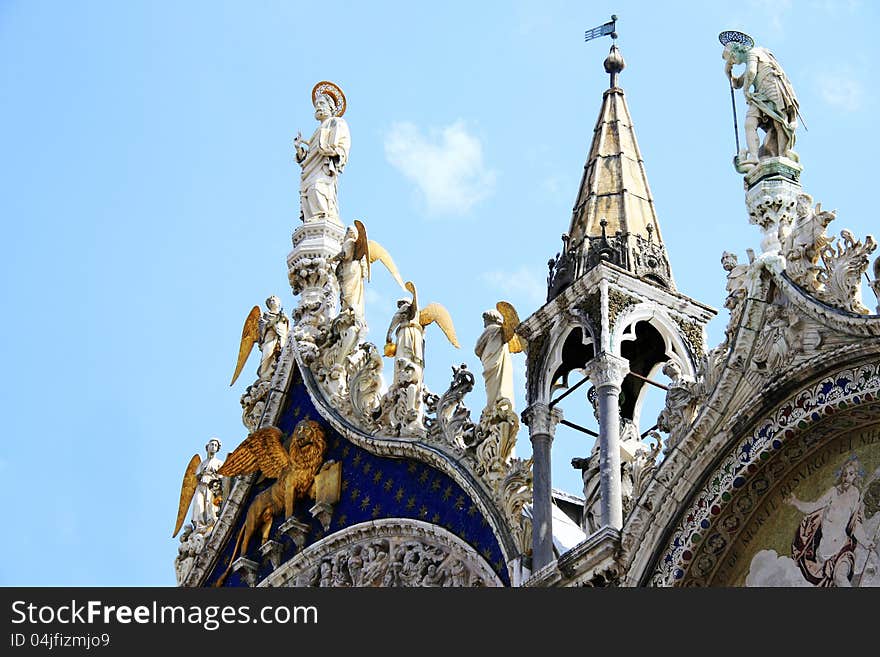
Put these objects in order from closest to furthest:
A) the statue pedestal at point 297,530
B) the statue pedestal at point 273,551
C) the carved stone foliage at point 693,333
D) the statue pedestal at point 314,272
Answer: the carved stone foliage at point 693,333, the statue pedestal at point 297,530, the statue pedestal at point 273,551, the statue pedestal at point 314,272

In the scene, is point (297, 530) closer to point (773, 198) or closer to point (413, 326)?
point (413, 326)

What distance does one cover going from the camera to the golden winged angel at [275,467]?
24297 mm

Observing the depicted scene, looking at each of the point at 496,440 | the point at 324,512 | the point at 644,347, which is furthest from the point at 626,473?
→ the point at 324,512

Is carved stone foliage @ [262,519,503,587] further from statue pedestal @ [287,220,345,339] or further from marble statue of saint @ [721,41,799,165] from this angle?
marble statue of saint @ [721,41,799,165]

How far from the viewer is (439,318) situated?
23812 mm

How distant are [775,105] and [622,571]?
4.34 metres

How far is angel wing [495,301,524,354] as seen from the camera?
21.8 meters

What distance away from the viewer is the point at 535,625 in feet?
52.5

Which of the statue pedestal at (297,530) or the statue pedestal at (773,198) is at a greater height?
the statue pedestal at (297,530)

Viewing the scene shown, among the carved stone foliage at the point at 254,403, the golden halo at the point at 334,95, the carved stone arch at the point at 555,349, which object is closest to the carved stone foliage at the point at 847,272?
the carved stone arch at the point at 555,349

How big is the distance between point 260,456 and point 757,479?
27.2ft

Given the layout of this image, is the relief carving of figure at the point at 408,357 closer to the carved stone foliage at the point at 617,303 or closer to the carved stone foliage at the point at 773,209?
the carved stone foliage at the point at 617,303

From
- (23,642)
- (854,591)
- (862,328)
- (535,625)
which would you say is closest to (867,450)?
(862,328)

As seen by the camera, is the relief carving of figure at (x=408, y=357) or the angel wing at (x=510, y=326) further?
the relief carving of figure at (x=408, y=357)
